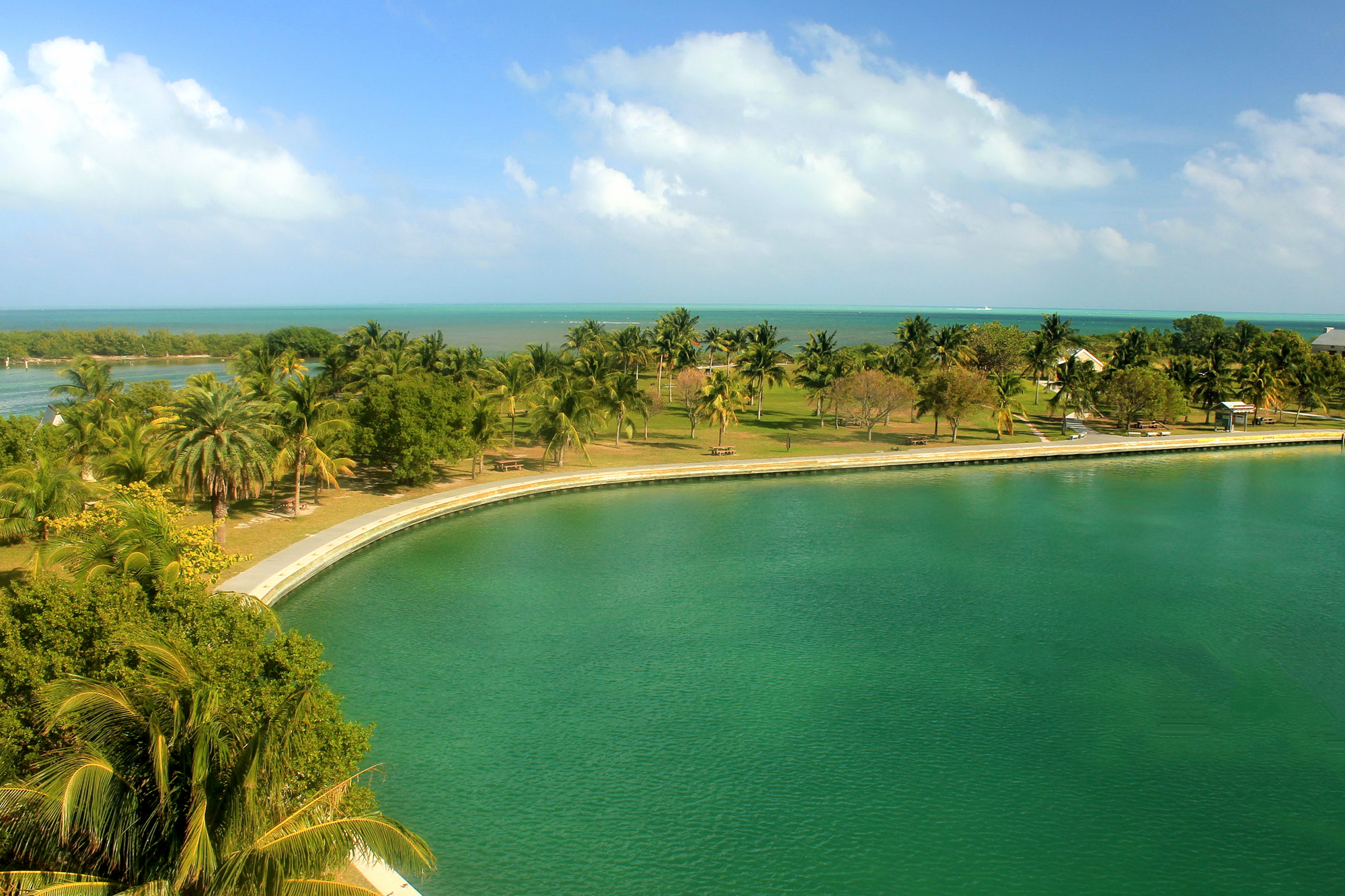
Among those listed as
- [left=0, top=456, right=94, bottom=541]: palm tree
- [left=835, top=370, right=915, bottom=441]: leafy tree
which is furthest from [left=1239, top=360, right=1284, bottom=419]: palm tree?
[left=0, top=456, right=94, bottom=541]: palm tree

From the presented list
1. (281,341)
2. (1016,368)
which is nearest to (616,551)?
(1016,368)

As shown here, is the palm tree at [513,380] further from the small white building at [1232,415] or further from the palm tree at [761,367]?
the small white building at [1232,415]

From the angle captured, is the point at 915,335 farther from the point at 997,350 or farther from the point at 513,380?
the point at 513,380

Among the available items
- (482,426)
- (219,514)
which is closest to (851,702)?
(219,514)

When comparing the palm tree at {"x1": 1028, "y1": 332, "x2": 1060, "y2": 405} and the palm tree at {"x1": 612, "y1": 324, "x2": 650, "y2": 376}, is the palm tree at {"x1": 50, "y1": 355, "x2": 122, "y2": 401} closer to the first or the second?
the palm tree at {"x1": 612, "y1": 324, "x2": 650, "y2": 376}

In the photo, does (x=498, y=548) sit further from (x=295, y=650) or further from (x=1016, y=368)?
(x=1016, y=368)
